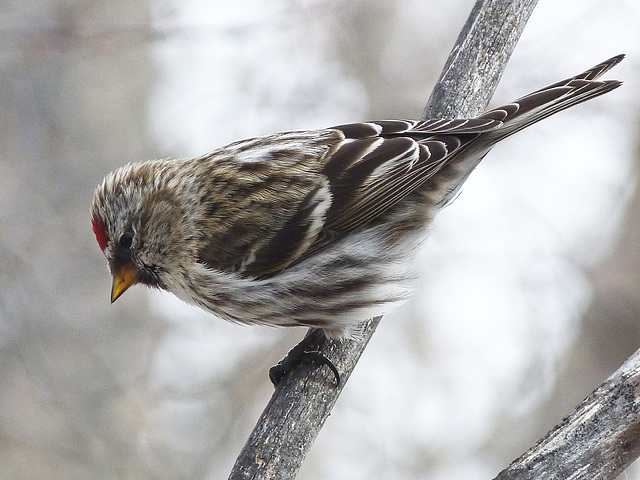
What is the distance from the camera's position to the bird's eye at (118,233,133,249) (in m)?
3.32

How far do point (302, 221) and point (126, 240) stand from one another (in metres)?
0.76

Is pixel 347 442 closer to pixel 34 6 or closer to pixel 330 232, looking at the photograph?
pixel 330 232

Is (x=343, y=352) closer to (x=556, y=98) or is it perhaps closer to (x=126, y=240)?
(x=126, y=240)

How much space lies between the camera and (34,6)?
5215 mm

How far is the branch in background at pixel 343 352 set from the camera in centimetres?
274

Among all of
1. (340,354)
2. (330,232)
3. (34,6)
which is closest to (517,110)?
(330,232)

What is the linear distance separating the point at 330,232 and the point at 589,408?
1327 mm

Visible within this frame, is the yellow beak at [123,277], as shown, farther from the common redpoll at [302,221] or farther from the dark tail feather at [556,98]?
the dark tail feather at [556,98]

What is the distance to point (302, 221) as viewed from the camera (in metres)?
3.19

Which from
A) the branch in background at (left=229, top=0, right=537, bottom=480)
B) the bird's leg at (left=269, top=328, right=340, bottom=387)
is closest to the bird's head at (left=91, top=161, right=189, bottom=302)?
the bird's leg at (left=269, top=328, right=340, bottom=387)

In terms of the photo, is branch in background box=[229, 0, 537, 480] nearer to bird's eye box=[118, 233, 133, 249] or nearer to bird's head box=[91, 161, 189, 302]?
bird's head box=[91, 161, 189, 302]

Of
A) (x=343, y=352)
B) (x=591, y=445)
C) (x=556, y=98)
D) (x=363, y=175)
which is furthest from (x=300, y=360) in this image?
(x=556, y=98)

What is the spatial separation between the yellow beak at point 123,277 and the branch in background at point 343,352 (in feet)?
2.65

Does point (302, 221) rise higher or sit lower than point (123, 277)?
lower
